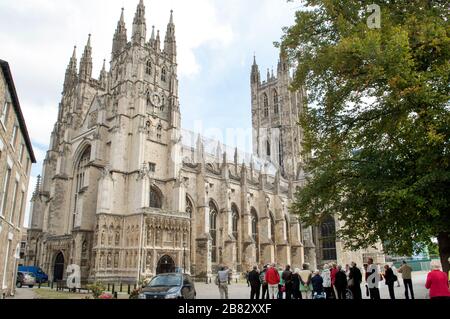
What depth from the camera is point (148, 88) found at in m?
36.9

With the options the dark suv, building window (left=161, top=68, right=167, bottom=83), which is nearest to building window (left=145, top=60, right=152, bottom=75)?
building window (left=161, top=68, right=167, bottom=83)

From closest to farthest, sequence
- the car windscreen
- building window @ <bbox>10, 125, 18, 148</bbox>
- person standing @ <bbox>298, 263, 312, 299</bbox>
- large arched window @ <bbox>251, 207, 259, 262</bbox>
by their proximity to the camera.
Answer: the car windscreen, person standing @ <bbox>298, 263, 312, 299</bbox>, building window @ <bbox>10, 125, 18, 148</bbox>, large arched window @ <bbox>251, 207, 259, 262</bbox>

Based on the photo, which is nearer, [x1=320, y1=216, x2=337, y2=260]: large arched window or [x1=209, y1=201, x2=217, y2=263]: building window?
[x1=209, y1=201, x2=217, y2=263]: building window

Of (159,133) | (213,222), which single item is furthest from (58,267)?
(213,222)

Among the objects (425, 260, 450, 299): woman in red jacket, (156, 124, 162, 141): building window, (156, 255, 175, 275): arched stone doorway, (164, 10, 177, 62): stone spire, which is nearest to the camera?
(425, 260, 450, 299): woman in red jacket

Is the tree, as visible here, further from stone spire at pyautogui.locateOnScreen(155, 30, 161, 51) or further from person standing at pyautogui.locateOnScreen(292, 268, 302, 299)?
stone spire at pyautogui.locateOnScreen(155, 30, 161, 51)

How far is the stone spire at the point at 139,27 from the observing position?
121ft

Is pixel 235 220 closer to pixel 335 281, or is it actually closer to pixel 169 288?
pixel 335 281

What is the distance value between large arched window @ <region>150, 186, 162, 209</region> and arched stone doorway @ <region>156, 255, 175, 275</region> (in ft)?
17.2

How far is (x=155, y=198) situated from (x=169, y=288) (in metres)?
23.1

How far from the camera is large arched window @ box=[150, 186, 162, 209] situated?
Answer: 34125mm

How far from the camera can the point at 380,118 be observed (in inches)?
431

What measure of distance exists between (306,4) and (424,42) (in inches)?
190
